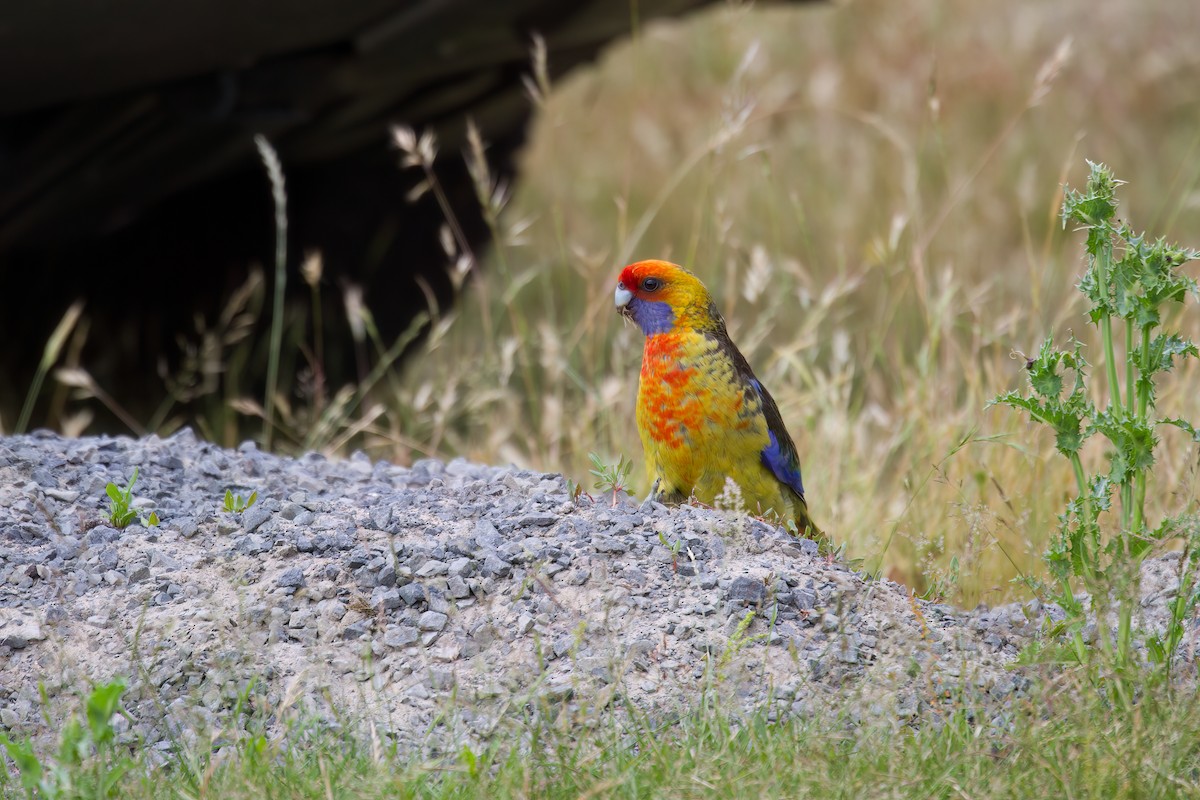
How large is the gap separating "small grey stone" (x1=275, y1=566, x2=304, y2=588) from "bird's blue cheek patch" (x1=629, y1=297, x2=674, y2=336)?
90 cm

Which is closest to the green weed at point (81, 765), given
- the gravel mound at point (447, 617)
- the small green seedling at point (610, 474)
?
the gravel mound at point (447, 617)

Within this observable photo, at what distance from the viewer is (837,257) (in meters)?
6.70

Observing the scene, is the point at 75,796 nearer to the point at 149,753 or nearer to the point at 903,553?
the point at 149,753

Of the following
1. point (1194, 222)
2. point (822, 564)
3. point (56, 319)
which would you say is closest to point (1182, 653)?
point (822, 564)

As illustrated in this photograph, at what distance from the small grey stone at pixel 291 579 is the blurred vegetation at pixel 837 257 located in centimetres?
103

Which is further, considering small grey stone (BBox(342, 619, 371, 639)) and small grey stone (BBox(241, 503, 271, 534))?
small grey stone (BBox(241, 503, 271, 534))

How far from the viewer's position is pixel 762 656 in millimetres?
2242

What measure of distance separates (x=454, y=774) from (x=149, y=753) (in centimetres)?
47

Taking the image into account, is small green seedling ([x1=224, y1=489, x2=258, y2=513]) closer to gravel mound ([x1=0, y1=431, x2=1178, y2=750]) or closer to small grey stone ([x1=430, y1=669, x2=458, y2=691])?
gravel mound ([x1=0, y1=431, x2=1178, y2=750])

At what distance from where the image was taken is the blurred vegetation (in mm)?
3482

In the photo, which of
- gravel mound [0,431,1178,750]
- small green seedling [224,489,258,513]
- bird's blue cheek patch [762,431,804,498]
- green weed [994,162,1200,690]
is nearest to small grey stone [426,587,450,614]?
gravel mound [0,431,1178,750]

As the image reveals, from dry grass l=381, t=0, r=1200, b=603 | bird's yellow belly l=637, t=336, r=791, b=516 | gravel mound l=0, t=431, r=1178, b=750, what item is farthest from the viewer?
dry grass l=381, t=0, r=1200, b=603

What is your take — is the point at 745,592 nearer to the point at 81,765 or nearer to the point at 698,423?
the point at 698,423

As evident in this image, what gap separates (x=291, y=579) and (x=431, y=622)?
0.26 meters
